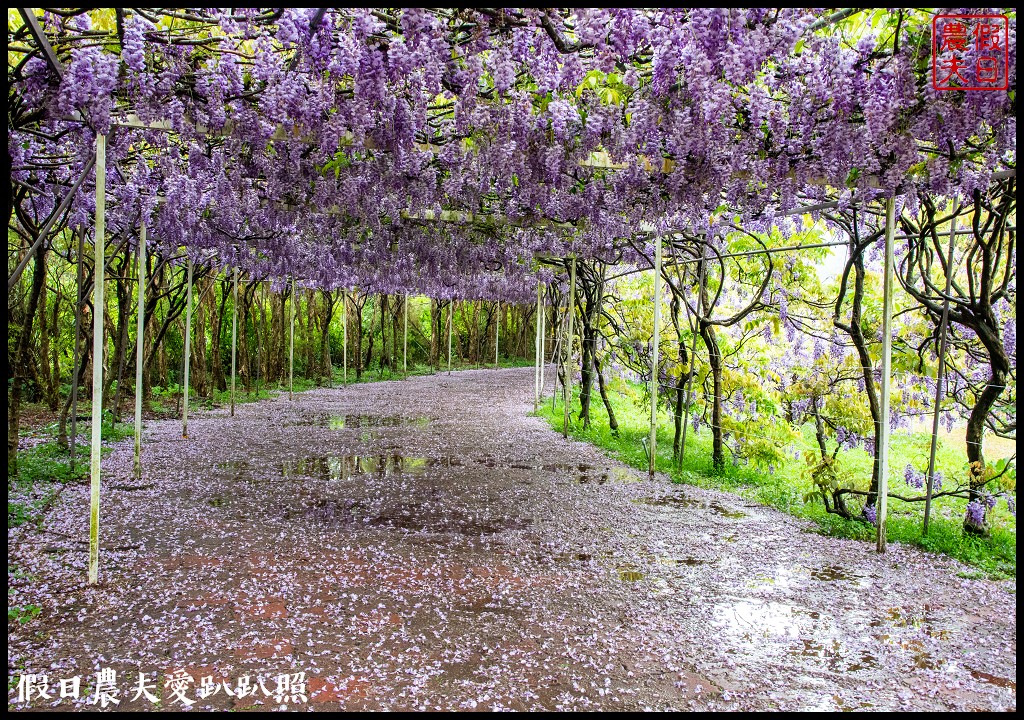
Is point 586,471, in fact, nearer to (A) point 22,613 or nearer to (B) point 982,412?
(B) point 982,412

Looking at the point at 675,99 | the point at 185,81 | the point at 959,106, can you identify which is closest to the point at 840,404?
the point at 959,106

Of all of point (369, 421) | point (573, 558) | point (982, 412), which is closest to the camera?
point (573, 558)

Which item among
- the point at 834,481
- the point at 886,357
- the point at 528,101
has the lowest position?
the point at 834,481

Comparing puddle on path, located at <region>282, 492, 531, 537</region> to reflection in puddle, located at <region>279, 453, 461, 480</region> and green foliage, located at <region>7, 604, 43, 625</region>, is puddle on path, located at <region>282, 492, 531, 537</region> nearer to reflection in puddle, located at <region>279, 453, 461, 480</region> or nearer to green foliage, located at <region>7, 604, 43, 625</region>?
reflection in puddle, located at <region>279, 453, 461, 480</region>

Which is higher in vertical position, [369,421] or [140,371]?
[140,371]

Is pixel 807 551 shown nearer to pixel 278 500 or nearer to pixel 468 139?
pixel 468 139

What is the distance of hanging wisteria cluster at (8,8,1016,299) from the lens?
3.11 meters

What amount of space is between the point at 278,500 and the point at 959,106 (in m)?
4.83

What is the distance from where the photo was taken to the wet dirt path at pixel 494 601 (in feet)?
8.14

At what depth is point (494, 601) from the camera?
3.25 metres

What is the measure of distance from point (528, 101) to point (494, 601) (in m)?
2.58

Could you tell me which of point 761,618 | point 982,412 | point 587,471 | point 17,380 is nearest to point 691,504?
point 587,471

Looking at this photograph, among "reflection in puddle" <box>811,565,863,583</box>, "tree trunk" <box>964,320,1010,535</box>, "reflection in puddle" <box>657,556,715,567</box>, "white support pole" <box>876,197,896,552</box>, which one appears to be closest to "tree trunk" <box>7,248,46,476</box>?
"reflection in puddle" <box>657,556,715,567</box>

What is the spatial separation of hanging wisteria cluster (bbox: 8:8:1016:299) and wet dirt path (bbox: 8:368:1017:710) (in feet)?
7.33
